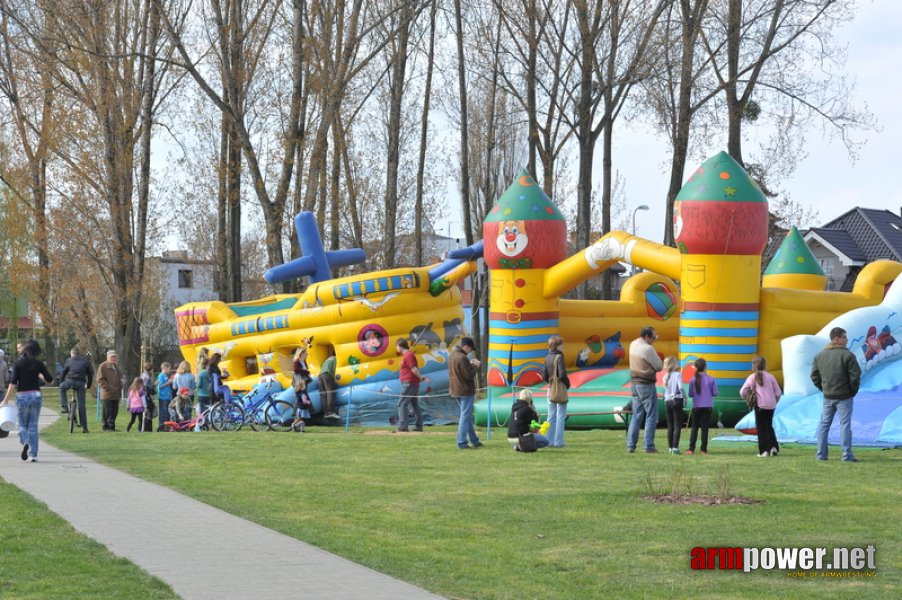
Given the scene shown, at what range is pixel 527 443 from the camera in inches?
691

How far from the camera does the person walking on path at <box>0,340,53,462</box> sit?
16.9 meters

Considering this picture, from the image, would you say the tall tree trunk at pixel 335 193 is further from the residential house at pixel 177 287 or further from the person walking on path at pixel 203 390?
the residential house at pixel 177 287

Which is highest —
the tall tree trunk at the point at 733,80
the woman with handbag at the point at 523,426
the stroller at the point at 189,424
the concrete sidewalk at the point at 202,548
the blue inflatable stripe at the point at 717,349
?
the tall tree trunk at the point at 733,80

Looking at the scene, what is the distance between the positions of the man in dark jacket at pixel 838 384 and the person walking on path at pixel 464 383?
4.81 meters

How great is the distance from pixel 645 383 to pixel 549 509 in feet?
19.6

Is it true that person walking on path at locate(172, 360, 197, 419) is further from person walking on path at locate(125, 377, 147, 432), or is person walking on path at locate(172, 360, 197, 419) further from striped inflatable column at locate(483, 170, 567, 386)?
striped inflatable column at locate(483, 170, 567, 386)

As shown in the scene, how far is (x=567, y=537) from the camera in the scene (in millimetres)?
10086


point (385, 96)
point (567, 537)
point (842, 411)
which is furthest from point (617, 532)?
point (385, 96)

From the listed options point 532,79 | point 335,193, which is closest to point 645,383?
point 532,79

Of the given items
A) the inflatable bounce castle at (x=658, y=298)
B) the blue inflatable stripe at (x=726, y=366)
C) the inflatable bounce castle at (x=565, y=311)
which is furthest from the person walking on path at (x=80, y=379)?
the blue inflatable stripe at (x=726, y=366)

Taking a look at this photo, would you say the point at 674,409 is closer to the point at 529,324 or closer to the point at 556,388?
the point at 556,388

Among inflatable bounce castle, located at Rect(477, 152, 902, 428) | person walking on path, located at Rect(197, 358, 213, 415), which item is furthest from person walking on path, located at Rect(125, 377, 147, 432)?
Answer: inflatable bounce castle, located at Rect(477, 152, 902, 428)

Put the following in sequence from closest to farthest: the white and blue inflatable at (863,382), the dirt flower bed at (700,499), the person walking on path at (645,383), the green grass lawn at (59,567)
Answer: the green grass lawn at (59,567) < the dirt flower bed at (700,499) < the person walking on path at (645,383) < the white and blue inflatable at (863,382)

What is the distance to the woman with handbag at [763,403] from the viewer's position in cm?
1684
